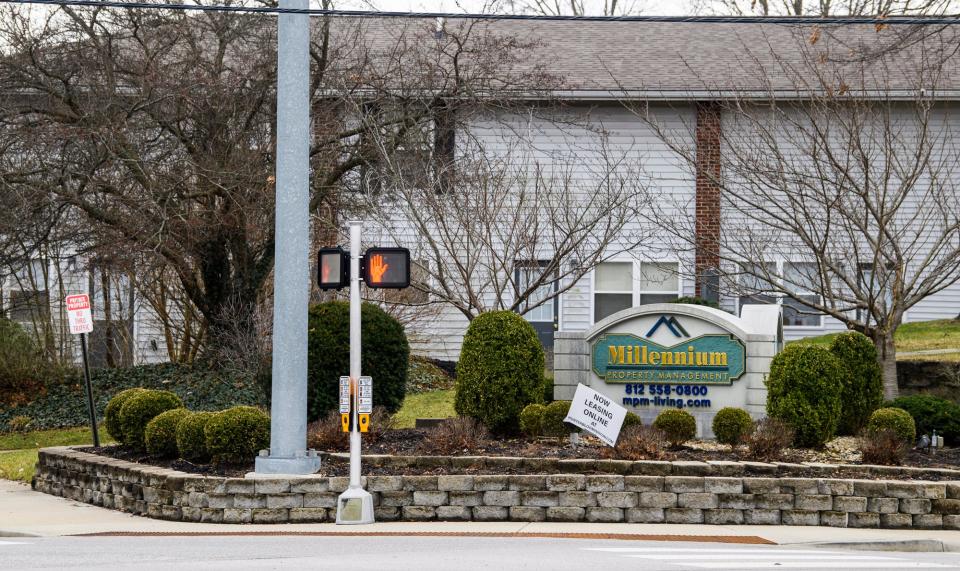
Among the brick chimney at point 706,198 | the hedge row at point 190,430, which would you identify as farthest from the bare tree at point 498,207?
the hedge row at point 190,430

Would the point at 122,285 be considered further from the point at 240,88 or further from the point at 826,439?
the point at 826,439

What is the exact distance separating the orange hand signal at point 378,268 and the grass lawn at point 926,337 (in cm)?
1197

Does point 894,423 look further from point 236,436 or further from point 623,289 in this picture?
point 623,289

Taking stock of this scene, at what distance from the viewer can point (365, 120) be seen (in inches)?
792

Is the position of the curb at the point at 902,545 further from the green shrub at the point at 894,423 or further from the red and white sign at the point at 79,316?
the red and white sign at the point at 79,316

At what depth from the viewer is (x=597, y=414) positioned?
13656 millimetres

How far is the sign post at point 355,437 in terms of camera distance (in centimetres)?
1236

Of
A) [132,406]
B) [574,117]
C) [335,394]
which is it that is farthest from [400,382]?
[574,117]

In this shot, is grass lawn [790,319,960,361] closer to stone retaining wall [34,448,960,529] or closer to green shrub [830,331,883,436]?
green shrub [830,331,883,436]

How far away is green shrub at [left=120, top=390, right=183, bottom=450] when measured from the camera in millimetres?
15984

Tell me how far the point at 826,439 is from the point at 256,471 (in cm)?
679

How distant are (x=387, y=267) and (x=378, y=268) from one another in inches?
3.9

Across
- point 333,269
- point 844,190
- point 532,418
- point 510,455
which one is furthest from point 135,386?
point 844,190

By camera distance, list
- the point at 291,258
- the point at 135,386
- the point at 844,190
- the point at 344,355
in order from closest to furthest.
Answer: the point at 291,258
the point at 344,355
the point at 844,190
the point at 135,386
